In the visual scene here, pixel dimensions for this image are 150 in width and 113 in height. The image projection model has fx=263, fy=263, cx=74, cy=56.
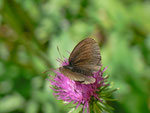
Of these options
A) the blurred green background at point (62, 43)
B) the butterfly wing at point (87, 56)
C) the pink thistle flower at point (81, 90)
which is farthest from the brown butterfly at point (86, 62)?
the blurred green background at point (62, 43)

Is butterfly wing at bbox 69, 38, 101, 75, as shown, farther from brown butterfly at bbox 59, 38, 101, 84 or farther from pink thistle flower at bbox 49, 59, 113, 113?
pink thistle flower at bbox 49, 59, 113, 113

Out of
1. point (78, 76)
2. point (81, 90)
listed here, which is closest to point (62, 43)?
point (81, 90)

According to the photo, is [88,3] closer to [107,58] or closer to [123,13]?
[123,13]

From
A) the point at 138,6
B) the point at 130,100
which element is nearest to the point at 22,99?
the point at 130,100

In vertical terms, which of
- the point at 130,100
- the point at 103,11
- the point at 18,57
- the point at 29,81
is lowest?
the point at 130,100

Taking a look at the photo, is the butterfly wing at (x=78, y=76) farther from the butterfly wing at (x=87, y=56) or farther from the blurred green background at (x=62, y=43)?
the blurred green background at (x=62, y=43)
